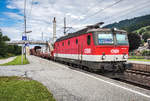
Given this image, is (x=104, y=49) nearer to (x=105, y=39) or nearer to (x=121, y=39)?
(x=105, y=39)

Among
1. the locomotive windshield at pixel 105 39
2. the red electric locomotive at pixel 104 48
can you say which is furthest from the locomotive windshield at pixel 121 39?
the locomotive windshield at pixel 105 39

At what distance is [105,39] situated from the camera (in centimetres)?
1030

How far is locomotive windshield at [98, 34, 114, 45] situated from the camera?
33.3 feet

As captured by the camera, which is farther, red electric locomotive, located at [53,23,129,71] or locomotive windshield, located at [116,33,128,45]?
locomotive windshield, located at [116,33,128,45]

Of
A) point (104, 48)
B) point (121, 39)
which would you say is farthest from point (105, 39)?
point (121, 39)

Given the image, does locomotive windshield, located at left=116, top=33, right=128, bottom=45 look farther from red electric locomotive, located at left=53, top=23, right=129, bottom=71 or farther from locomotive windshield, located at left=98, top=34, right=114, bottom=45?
locomotive windshield, located at left=98, top=34, right=114, bottom=45

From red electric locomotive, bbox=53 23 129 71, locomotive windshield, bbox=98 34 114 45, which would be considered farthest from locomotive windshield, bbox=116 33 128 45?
locomotive windshield, bbox=98 34 114 45

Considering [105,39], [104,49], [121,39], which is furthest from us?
[121,39]

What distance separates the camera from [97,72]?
11.2 m

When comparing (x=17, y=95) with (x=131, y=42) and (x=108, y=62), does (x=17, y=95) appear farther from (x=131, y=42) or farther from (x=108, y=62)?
(x=131, y=42)

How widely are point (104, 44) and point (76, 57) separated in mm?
3856

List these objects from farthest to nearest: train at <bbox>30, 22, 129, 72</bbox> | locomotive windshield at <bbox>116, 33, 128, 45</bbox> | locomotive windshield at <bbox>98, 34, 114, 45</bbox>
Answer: locomotive windshield at <bbox>116, 33, 128, 45</bbox> → locomotive windshield at <bbox>98, 34, 114, 45</bbox> → train at <bbox>30, 22, 129, 72</bbox>

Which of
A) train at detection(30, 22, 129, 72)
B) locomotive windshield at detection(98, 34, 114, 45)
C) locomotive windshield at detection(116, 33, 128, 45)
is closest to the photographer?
train at detection(30, 22, 129, 72)

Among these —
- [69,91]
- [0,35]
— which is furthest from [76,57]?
[0,35]
